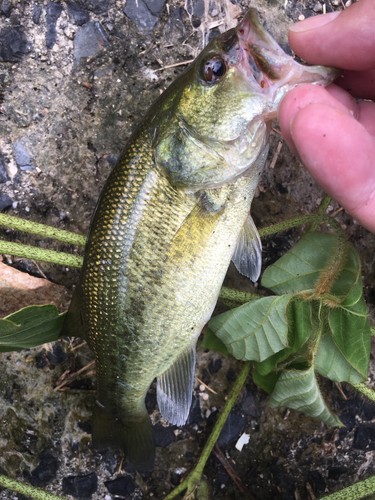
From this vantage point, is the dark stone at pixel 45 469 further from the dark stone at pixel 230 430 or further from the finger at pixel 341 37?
the finger at pixel 341 37

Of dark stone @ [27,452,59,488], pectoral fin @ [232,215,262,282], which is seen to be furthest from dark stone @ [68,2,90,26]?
dark stone @ [27,452,59,488]

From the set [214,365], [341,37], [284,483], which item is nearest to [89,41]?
[341,37]

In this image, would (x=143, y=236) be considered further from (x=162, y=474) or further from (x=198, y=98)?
(x=162, y=474)

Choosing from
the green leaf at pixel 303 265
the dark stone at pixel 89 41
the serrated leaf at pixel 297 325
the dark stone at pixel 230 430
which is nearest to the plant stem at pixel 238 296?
the green leaf at pixel 303 265

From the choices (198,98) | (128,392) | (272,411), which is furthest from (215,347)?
(198,98)

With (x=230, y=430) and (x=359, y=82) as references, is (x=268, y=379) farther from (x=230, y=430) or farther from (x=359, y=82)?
(x=359, y=82)

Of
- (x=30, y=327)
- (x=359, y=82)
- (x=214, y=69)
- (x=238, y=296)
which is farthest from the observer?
(x=238, y=296)
